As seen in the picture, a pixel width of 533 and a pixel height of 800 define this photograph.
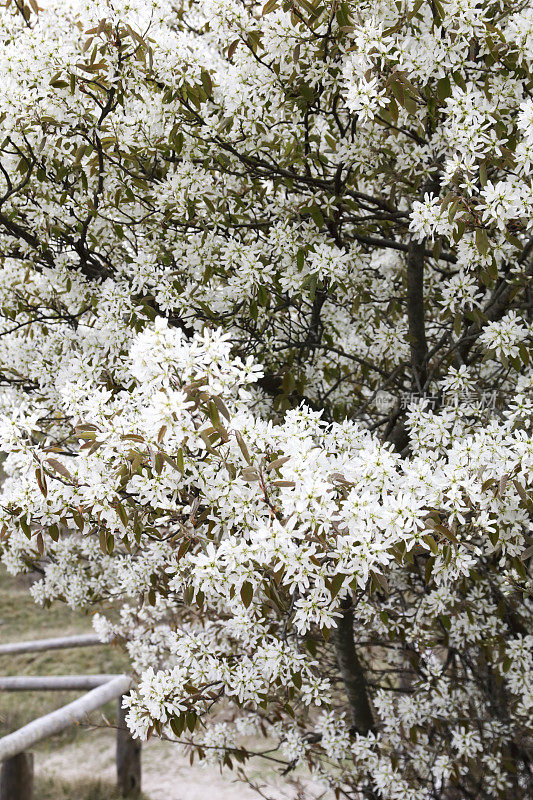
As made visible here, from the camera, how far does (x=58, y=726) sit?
400 centimetres

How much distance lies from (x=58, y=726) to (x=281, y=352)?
2.41 meters

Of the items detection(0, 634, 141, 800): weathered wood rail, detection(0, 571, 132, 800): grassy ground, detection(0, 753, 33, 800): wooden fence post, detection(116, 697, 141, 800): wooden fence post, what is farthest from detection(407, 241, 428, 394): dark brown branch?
detection(116, 697, 141, 800): wooden fence post

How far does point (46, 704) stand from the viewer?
660 cm

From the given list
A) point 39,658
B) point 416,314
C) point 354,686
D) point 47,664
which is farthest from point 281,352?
point 39,658

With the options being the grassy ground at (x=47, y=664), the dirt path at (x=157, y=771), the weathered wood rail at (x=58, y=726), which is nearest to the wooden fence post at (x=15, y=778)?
the weathered wood rail at (x=58, y=726)

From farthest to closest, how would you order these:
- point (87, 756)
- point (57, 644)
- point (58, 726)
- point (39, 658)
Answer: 1. point (39, 658)
2. point (87, 756)
3. point (57, 644)
4. point (58, 726)

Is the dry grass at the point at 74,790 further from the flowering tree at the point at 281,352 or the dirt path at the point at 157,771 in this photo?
the flowering tree at the point at 281,352

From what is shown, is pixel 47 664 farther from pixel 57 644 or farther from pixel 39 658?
pixel 57 644

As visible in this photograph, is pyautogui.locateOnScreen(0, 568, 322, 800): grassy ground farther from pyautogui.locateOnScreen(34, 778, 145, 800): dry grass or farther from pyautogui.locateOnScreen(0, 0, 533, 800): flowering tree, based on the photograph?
pyautogui.locateOnScreen(0, 0, 533, 800): flowering tree

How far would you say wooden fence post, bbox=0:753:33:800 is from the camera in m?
4.07

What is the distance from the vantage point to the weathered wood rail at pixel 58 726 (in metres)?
3.91

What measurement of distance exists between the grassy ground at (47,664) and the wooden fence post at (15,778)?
0.57 metres

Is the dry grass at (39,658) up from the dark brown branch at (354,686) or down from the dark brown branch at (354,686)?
up

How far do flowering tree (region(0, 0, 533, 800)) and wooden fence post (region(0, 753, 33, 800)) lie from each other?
86cm
